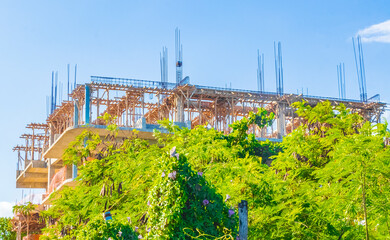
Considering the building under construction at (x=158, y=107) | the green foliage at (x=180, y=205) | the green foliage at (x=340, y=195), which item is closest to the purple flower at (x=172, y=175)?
the green foliage at (x=180, y=205)

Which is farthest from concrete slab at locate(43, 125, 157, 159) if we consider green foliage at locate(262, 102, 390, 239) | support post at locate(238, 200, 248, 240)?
support post at locate(238, 200, 248, 240)

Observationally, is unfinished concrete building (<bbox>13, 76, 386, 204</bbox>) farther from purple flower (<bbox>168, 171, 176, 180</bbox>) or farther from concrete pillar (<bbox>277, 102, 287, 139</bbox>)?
purple flower (<bbox>168, 171, 176, 180</bbox>)

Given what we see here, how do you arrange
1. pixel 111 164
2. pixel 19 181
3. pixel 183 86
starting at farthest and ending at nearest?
pixel 19 181 < pixel 183 86 < pixel 111 164

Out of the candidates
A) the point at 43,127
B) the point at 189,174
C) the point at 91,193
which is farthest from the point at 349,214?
the point at 43,127

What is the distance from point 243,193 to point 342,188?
2465 millimetres

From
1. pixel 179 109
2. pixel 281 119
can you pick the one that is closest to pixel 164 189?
pixel 179 109

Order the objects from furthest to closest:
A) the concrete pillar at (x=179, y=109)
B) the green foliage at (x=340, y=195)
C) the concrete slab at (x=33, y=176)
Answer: the concrete slab at (x=33, y=176) → the concrete pillar at (x=179, y=109) → the green foliage at (x=340, y=195)

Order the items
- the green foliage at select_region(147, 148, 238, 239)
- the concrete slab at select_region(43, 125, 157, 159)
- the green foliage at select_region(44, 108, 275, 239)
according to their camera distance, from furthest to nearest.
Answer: the concrete slab at select_region(43, 125, 157, 159)
the green foliage at select_region(44, 108, 275, 239)
the green foliage at select_region(147, 148, 238, 239)

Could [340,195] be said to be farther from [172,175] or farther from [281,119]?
[281,119]

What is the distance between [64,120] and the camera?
2307 inches

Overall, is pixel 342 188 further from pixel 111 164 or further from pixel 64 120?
pixel 64 120

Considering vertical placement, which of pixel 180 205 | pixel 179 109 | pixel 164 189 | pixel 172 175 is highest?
pixel 179 109

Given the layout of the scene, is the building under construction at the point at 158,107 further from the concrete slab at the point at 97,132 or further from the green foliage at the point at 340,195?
the green foliage at the point at 340,195

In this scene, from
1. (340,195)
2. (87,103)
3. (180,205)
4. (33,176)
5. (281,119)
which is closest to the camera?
(180,205)
